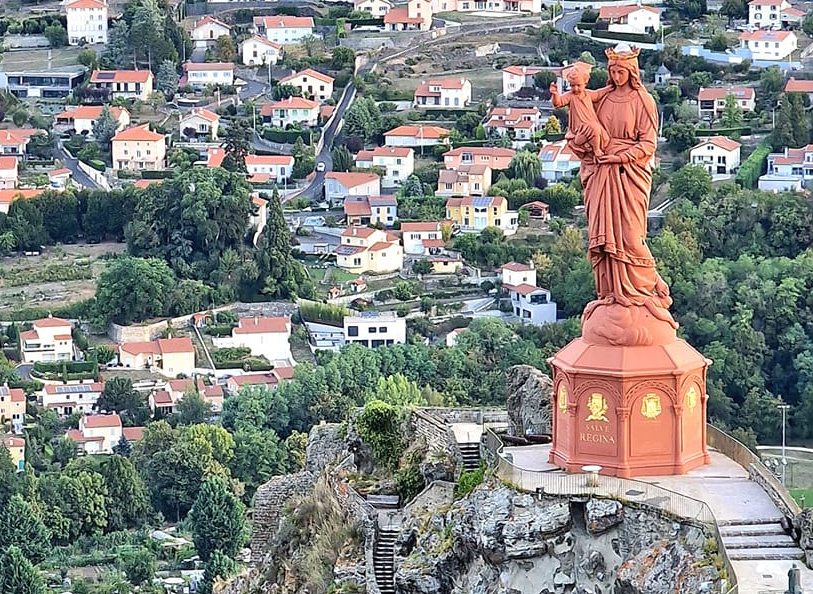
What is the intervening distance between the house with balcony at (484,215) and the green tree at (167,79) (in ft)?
93.8

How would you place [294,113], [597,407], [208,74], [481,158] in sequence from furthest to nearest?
1. [208,74]
2. [294,113]
3. [481,158]
4. [597,407]

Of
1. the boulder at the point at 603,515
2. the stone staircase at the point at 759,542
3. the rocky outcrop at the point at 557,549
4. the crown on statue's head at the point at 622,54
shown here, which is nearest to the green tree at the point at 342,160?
the crown on statue's head at the point at 622,54

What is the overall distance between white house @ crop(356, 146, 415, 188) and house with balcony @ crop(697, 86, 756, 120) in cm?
1238

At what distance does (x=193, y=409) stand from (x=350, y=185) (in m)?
28.8

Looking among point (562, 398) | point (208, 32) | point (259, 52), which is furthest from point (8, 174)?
point (562, 398)

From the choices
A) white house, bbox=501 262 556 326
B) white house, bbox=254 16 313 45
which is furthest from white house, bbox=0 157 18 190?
white house, bbox=501 262 556 326

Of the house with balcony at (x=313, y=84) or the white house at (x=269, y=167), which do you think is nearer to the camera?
the white house at (x=269, y=167)

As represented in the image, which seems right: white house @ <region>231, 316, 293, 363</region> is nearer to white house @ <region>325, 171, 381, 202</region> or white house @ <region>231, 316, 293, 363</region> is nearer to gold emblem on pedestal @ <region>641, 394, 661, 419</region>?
white house @ <region>325, 171, 381, 202</region>

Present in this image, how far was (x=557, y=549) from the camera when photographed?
32.6 meters

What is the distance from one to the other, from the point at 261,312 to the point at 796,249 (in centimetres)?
1872

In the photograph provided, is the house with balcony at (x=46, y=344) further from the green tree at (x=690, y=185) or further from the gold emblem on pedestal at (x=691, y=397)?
the gold emblem on pedestal at (x=691, y=397)

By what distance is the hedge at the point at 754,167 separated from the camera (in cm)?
10725

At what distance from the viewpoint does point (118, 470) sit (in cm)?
7881

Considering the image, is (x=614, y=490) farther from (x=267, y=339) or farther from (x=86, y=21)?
(x=86, y=21)
